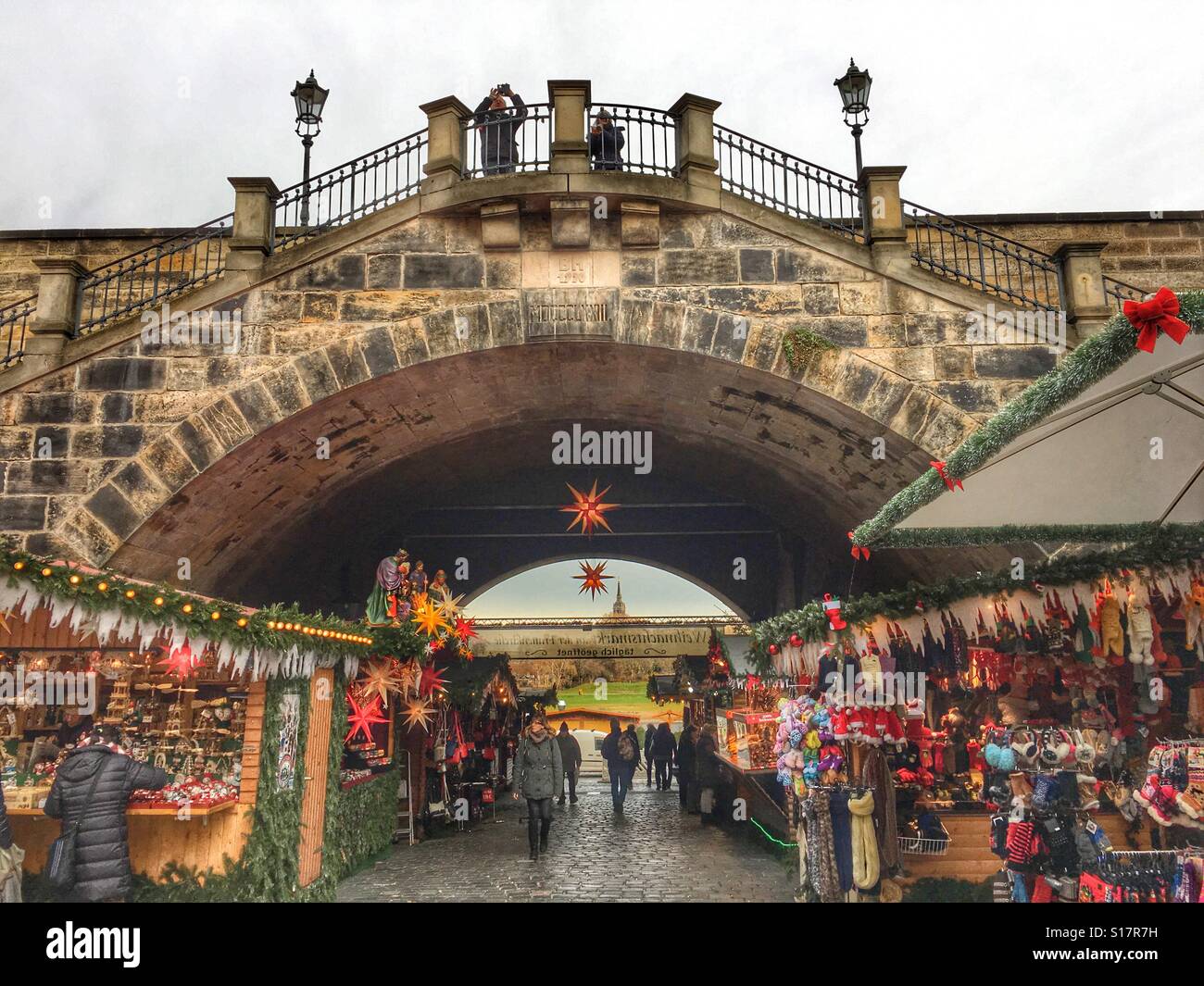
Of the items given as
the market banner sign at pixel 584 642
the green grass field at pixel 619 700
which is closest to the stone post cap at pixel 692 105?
the market banner sign at pixel 584 642

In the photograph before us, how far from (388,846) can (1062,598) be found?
8217 mm

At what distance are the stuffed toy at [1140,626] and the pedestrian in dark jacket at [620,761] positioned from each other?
1014 centimetres

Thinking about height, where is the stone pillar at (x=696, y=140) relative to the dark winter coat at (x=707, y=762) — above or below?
above

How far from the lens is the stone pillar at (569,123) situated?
9.98 m

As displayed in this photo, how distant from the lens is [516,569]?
62.3ft

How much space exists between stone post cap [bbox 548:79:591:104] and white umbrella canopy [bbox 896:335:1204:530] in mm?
6270

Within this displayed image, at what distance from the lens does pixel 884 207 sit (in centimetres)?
1002

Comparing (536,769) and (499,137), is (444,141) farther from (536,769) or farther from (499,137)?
(536,769)

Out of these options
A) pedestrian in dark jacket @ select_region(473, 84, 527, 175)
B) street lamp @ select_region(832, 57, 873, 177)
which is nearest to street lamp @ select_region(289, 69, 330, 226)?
pedestrian in dark jacket @ select_region(473, 84, 527, 175)

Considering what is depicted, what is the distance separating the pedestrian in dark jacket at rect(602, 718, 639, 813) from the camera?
14.7 meters

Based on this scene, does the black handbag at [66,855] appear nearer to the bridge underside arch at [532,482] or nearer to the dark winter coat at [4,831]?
the dark winter coat at [4,831]

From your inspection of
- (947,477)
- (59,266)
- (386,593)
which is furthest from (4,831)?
(59,266)

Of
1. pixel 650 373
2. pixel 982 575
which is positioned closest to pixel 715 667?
pixel 650 373

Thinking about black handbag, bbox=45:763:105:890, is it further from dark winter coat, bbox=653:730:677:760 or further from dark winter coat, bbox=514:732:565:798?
dark winter coat, bbox=653:730:677:760
